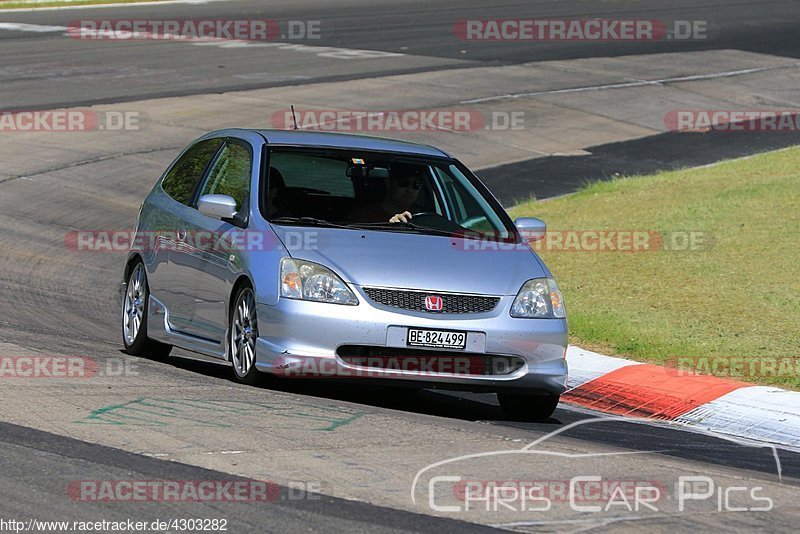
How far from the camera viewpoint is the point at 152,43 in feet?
110

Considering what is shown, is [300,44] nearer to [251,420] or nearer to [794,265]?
[794,265]

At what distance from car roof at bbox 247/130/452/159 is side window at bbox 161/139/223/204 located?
1.78 feet

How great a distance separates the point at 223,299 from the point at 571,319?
400cm

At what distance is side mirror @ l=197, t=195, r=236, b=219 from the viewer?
941 cm

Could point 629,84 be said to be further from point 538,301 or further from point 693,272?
point 538,301

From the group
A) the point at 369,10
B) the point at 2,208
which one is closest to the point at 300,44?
the point at 369,10
